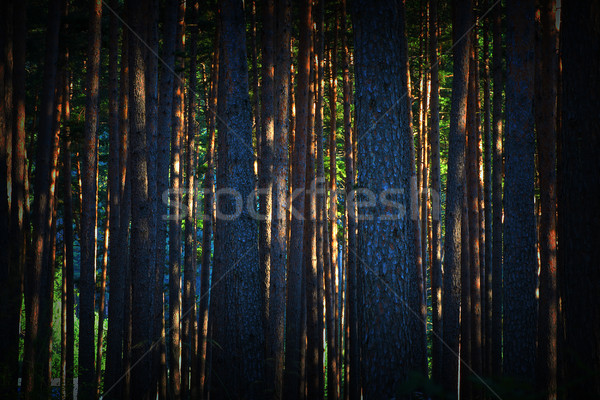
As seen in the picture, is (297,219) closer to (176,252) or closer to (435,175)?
(176,252)

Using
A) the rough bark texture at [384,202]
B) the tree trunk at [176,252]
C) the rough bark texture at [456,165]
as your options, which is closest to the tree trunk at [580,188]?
the rough bark texture at [384,202]

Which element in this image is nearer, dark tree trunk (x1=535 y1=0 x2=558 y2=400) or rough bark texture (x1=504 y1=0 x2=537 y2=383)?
rough bark texture (x1=504 y1=0 x2=537 y2=383)

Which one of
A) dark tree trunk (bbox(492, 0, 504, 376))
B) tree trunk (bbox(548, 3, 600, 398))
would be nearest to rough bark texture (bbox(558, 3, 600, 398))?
tree trunk (bbox(548, 3, 600, 398))

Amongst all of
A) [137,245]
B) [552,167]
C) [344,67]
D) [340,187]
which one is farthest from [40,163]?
[340,187]

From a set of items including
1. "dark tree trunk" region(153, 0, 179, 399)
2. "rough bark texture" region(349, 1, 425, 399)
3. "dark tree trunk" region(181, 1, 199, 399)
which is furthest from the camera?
"dark tree trunk" region(181, 1, 199, 399)

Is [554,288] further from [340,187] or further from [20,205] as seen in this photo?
[340,187]

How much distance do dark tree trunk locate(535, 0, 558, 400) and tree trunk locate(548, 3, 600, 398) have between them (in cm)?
555

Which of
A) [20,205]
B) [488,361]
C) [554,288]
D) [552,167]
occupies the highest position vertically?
[552,167]

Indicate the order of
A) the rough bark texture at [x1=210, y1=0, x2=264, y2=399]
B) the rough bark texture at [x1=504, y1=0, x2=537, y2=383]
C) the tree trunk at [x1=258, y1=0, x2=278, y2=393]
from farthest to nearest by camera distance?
1. the tree trunk at [x1=258, y1=0, x2=278, y2=393]
2. the rough bark texture at [x1=504, y1=0, x2=537, y2=383]
3. the rough bark texture at [x1=210, y1=0, x2=264, y2=399]

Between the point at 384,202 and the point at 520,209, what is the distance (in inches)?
163

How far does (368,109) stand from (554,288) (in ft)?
20.7

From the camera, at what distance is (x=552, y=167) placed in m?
8.62

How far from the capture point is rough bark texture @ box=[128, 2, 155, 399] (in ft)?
25.7

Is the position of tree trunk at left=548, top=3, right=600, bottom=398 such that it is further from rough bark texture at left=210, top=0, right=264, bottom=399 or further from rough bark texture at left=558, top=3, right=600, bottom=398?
rough bark texture at left=210, top=0, right=264, bottom=399
